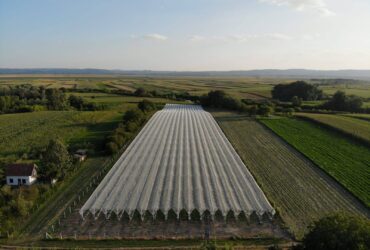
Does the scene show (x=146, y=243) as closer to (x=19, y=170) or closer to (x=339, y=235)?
(x=339, y=235)

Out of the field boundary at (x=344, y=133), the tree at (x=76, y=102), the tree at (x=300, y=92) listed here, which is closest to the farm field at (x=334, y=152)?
A: the field boundary at (x=344, y=133)

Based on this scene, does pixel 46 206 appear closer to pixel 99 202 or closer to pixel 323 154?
pixel 99 202

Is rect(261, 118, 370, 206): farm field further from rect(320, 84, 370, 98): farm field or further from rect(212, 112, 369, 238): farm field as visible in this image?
rect(320, 84, 370, 98): farm field

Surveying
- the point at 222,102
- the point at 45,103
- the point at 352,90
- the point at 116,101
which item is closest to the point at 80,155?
the point at 222,102

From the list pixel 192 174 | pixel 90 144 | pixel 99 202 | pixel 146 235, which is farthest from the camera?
pixel 90 144

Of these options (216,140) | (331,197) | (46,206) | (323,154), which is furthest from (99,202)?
(323,154)

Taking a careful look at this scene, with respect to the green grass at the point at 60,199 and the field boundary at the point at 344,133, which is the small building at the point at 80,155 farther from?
the field boundary at the point at 344,133

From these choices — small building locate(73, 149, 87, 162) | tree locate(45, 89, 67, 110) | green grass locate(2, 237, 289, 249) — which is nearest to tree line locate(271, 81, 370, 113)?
small building locate(73, 149, 87, 162)
